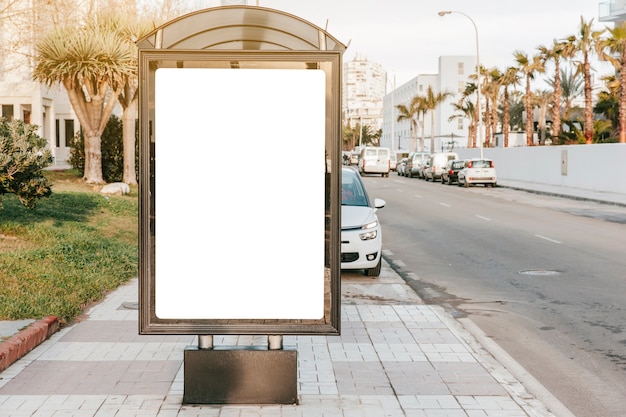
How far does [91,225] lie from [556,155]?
3134cm

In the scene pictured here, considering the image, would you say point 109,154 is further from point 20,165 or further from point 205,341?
point 205,341

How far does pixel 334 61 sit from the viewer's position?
5.65m

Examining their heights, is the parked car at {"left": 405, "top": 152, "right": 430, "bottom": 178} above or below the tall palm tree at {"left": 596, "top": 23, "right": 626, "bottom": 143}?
below

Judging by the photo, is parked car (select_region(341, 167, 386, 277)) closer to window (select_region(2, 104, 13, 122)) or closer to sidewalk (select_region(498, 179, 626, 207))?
sidewalk (select_region(498, 179, 626, 207))

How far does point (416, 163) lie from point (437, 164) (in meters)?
7.15

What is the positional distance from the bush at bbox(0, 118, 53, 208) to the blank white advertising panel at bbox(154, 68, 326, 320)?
24.5 ft

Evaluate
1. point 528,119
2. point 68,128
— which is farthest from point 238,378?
point 528,119

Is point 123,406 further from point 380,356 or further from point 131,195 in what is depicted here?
point 131,195

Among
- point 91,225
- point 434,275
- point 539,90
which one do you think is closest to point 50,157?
point 91,225

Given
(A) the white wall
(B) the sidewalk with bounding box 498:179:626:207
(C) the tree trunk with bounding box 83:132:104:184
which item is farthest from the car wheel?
(A) the white wall

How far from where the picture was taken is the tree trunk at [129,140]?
1070 inches

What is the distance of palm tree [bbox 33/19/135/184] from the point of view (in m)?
24.3

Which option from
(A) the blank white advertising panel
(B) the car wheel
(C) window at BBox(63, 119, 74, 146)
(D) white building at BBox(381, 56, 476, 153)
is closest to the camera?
(A) the blank white advertising panel

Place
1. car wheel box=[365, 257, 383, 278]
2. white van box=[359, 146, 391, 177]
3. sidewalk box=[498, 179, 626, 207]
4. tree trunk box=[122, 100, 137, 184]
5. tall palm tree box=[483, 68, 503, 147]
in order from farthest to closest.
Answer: tall palm tree box=[483, 68, 503, 147], white van box=[359, 146, 391, 177], sidewalk box=[498, 179, 626, 207], tree trunk box=[122, 100, 137, 184], car wheel box=[365, 257, 383, 278]
